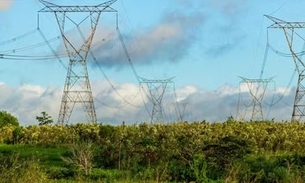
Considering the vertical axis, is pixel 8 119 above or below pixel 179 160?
above

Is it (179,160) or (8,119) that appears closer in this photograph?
(179,160)

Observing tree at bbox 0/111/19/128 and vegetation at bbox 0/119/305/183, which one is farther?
tree at bbox 0/111/19/128

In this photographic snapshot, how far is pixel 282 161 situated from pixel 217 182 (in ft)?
17.2

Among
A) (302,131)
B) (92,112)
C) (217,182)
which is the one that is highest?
(92,112)

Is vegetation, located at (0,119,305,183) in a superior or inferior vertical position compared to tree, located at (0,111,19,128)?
inferior

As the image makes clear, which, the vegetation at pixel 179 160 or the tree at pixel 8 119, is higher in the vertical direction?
the tree at pixel 8 119

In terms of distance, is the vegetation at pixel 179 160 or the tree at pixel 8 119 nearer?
the vegetation at pixel 179 160

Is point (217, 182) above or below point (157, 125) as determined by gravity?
below

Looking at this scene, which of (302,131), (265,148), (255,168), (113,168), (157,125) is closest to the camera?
(255,168)

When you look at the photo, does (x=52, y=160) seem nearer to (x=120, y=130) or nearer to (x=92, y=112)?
(x=120, y=130)

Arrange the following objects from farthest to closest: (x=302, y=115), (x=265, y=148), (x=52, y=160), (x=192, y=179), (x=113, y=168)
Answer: (x=302, y=115) → (x=265, y=148) → (x=52, y=160) → (x=113, y=168) → (x=192, y=179)

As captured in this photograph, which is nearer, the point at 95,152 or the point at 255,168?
the point at 255,168

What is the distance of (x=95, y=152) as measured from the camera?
32.5m

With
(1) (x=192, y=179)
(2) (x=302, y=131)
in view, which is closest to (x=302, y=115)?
(2) (x=302, y=131)
